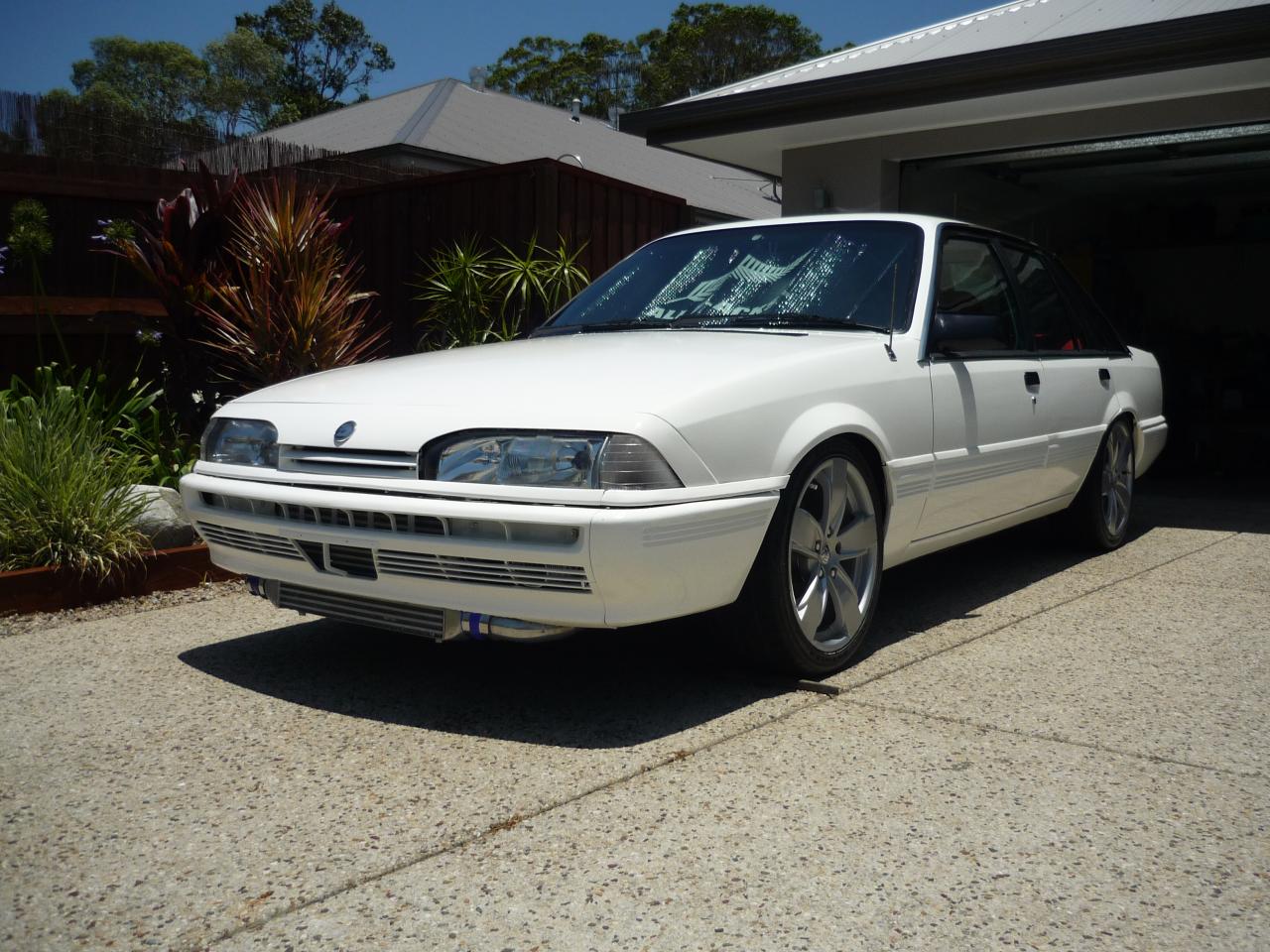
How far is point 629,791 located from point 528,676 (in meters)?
1.03

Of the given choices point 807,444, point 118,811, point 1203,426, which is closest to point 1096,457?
point 807,444

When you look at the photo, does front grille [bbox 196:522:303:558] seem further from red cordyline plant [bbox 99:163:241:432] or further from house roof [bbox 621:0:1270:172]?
house roof [bbox 621:0:1270:172]

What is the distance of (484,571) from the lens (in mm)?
3234

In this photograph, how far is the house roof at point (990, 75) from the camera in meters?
7.14

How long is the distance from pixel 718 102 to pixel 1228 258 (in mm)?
8942

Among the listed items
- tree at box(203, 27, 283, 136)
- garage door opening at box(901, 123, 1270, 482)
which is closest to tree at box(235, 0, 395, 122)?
tree at box(203, 27, 283, 136)

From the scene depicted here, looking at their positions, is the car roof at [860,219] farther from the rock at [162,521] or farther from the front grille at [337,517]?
the rock at [162,521]

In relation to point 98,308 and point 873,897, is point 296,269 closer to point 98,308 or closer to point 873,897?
point 98,308

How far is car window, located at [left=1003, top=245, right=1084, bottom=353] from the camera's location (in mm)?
5435

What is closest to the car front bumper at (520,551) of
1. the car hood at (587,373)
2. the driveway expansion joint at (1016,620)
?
the car hood at (587,373)

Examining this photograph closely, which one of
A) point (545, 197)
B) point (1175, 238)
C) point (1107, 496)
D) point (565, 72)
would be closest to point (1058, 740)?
point (1107, 496)

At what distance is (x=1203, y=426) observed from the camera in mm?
12055

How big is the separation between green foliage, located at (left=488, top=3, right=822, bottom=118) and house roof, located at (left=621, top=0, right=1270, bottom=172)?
4718cm

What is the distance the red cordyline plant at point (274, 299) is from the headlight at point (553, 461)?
12.7 ft
